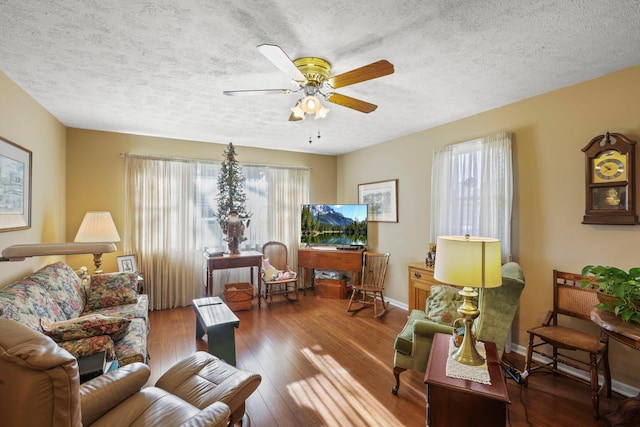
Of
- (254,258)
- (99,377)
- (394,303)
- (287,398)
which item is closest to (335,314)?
(394,303)

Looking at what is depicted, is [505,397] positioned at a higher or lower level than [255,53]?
lower

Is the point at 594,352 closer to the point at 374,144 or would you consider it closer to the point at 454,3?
the point at 454,3

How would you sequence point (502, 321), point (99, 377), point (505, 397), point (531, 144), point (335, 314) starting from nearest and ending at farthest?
point (505, 397), point (99, 377), point (502, 321), point (531, 144), point (335, 314)

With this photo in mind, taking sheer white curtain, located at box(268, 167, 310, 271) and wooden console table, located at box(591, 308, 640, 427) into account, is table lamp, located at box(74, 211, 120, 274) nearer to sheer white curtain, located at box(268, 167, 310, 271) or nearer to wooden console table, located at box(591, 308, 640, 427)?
sheer white curtain, located at box(268, 167, 310, 271)

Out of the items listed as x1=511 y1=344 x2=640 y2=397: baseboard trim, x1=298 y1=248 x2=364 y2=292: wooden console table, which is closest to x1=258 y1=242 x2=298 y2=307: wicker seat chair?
x1=298 y1=248 x2=364 y2=292: wooden console table

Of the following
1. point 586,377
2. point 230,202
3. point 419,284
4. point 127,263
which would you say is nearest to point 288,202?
point 230,202

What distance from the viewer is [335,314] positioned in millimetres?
4105

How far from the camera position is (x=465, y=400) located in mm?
1493

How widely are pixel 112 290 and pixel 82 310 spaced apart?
0.29 metres

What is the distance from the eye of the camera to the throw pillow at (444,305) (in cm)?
263

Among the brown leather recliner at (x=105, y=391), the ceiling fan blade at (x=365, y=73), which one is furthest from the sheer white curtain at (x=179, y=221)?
the ceiling fan blade at (x=365, y=73)

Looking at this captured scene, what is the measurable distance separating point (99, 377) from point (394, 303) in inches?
150

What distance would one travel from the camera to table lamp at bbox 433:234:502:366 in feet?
5.22

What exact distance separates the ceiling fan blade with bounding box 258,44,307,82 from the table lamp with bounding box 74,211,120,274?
303cm
